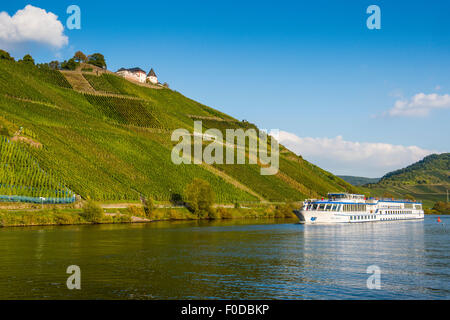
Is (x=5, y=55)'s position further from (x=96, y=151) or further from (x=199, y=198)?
(x=199, y=198)

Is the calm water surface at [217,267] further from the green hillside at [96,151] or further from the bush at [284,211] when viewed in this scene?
the bush at [284,211]

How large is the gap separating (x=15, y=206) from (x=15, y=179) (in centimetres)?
884

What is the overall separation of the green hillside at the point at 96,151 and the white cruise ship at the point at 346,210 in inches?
1490

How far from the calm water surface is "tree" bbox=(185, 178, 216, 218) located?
48600 mm

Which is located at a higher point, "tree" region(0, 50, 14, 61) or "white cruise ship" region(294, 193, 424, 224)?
"tree" region(0, 50, 14, 61)

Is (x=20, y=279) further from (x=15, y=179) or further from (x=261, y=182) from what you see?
(x=261, y=182)

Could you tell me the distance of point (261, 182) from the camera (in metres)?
159

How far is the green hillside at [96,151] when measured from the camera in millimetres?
97438

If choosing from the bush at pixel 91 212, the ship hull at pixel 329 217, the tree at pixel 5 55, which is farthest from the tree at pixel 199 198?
the tree at pixel 5 55

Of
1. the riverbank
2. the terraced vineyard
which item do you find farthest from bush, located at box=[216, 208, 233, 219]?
the terraced vineyard

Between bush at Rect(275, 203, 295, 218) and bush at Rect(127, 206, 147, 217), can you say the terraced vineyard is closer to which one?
bush at Rect(127, 206, 147, 217)

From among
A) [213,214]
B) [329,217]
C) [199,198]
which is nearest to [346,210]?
[329,217]

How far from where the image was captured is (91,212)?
279 feet

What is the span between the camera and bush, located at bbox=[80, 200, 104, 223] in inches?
3354
